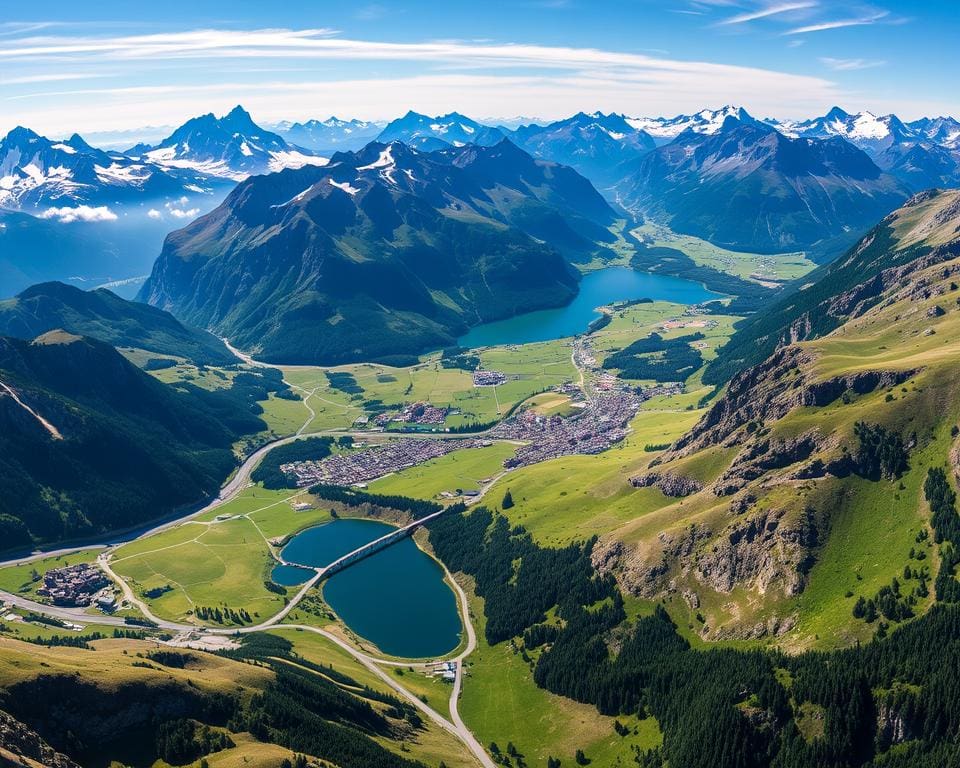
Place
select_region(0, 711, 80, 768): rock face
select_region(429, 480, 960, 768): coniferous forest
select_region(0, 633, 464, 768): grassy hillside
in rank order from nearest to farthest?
select_region(0, 711, 80, 768): rock face
select_region(0, 633, 464, 768): grassy hillside
select_region(429, 480, 960, 768): coniferous forest

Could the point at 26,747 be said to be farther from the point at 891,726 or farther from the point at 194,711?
the point at 891,726

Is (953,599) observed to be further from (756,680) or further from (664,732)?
(664,732)

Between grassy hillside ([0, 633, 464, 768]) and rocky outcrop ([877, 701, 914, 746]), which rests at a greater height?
rocky outcrop ([877, 701, 914, 746])

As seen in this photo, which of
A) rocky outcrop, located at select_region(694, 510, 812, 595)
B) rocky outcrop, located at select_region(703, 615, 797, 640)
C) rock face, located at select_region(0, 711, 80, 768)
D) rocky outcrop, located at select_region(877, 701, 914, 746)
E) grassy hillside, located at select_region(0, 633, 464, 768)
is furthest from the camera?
rocky outcrop, located at select_region(694, 510, 812, 595)

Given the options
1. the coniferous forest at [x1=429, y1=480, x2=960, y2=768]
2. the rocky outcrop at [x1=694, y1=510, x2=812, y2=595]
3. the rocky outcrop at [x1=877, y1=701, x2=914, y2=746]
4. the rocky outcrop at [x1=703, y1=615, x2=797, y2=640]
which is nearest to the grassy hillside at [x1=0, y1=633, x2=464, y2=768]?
the coniferous forest at [x1=429, y1=480, x2=960, y2=768]

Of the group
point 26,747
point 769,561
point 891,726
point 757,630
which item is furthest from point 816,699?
point 26,747

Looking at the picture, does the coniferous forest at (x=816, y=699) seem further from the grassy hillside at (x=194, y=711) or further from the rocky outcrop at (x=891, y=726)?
the grassy hillside at (x=194, y=711)

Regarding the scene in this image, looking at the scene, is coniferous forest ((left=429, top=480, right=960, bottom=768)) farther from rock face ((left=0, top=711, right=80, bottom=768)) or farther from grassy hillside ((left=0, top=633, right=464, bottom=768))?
rock face ((left=0, top=711, right=80, bottom=768))

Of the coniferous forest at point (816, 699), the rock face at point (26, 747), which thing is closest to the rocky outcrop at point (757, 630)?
the coniferous forest at point (816, 699)

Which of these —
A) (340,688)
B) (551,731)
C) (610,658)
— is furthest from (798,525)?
(340,688)
